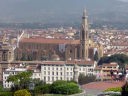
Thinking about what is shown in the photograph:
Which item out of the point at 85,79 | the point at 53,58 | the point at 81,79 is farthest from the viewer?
the point at 53,58

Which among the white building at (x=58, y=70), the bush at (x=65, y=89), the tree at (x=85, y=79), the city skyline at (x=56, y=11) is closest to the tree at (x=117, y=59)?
the white building at (x=58, y=70)

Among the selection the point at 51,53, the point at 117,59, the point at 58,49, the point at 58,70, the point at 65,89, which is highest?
the point at 58,49

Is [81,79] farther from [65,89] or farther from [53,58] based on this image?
[53,58]

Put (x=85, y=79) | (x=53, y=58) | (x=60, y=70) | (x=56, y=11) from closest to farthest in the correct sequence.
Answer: (x=85, y=79) < (x=60, y=70) < (x=53, y=58) < (x=56, y=11)

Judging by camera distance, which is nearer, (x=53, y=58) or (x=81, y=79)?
(x=81, y=79)

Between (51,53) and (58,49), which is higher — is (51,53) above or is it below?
below

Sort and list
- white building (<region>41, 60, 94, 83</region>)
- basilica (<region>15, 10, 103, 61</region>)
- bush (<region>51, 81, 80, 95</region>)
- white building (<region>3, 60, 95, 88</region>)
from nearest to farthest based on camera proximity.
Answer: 1. bush (<region>51, 81, 80, 95</region>)
2. white building (<region>3, 60, 95, 88</region>)
3. white building (<region>41, 60, 94, 83</region>)
4. basilica (<region>15, 10, 103, 61</region>)

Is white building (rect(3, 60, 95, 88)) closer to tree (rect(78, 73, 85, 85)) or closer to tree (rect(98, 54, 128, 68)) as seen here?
tree (rect(78, 73, 85, 85))

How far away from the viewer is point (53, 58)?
5231 centimetres

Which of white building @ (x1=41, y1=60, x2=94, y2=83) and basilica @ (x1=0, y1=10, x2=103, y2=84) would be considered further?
basilica @ (x1=0, y1=10, x2=103, y2=84)

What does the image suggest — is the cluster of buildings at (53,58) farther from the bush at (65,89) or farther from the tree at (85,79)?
the bush at (65,89)

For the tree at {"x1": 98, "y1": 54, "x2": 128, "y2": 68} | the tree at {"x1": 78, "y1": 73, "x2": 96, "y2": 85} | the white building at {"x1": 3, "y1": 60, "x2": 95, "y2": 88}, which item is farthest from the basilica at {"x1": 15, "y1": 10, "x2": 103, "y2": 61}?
the tree at {"x1": 78, "y1": 73, "x2": 96, "y2": 85}

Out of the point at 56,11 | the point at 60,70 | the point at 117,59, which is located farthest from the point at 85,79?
the point at 56,11

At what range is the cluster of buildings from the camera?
41291 mm
